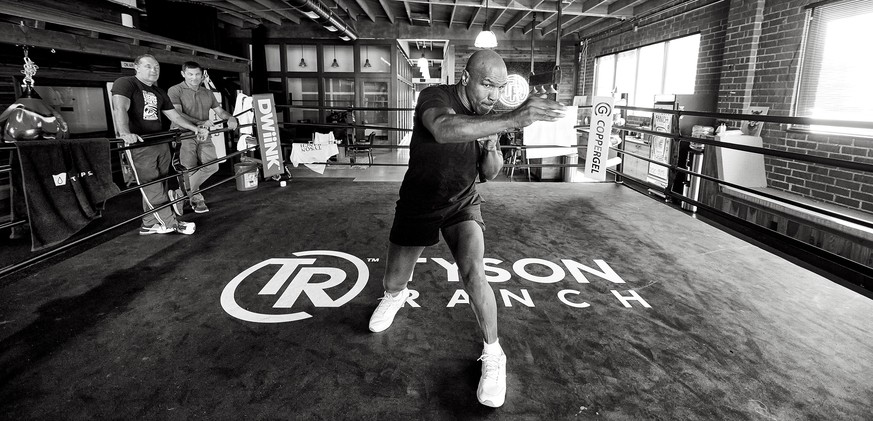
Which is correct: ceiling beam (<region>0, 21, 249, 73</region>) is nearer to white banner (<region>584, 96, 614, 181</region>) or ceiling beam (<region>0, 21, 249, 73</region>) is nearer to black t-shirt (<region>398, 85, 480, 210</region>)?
black t-shirt (<region>398, 85, 480, 210</region>)

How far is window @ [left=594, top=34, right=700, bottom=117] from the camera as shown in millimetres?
7878

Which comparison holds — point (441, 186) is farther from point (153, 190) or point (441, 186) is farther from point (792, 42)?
point (792, 42)

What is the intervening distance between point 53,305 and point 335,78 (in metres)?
10.2

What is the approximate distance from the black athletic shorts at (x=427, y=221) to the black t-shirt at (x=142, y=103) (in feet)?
9.56

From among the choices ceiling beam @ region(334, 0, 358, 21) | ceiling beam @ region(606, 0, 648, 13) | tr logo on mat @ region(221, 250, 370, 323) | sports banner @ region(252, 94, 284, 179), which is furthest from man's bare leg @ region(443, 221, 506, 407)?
ceiling beam @ region(334, 0, 358, 21)

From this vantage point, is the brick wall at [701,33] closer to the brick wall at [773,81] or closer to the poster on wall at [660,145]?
the brick wall at [773,81]

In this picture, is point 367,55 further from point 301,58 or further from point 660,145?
point 660,145

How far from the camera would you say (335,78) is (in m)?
11.8

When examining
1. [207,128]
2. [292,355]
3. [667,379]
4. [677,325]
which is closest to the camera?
[667,379]

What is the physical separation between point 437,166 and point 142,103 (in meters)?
3.07

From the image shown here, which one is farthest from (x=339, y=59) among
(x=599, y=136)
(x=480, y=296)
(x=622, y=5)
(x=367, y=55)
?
(x=480, y=296)

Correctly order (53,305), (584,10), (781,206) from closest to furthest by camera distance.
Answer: (53,305)
(781,206)
(584,10)

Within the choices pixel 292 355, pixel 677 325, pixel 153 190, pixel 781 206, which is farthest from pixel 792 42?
pixel 153 190

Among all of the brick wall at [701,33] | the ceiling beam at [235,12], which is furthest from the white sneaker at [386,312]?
the ceiling beam at [235,12]
